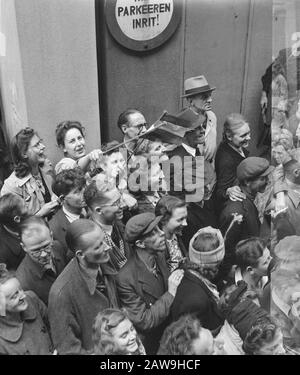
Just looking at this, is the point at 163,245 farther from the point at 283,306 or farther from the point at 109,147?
the point at 283,306

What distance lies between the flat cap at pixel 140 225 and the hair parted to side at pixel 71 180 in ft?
1.09

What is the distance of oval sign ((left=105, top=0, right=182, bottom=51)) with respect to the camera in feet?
11.1

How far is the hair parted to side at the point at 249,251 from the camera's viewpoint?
3.50m

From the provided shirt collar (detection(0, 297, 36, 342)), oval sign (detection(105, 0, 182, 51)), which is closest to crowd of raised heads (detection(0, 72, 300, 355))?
shirt collar (detection(0, 297, 36, 342))

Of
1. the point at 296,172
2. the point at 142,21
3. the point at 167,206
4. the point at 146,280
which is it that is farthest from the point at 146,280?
the point at 142,21

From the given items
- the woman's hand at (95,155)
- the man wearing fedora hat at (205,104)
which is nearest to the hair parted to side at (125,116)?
the woman's hand at (95,155)

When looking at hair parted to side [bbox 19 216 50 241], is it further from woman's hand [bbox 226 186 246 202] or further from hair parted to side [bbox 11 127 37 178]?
woman's hand [bbox 226 186 246 202]

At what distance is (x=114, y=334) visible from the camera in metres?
3.47

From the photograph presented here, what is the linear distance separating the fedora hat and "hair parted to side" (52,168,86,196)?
2.36ft

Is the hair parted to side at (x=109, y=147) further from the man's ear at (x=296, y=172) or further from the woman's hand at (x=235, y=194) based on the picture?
the man's ear at (x=296, y=172)

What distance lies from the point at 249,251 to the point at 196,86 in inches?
36.1

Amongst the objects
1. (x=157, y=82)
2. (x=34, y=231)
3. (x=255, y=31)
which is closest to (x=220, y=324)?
(x=34, y=231)

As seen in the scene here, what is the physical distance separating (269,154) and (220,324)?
0.94 metres
